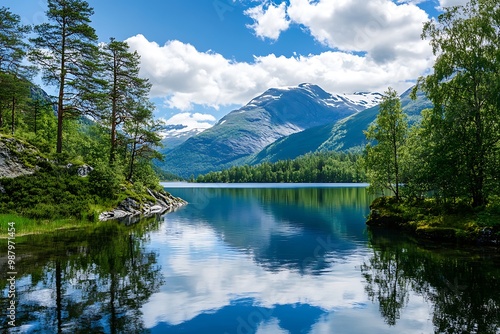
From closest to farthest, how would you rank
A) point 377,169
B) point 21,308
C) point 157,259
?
point 21,308 < point 157,259 < point 377,169

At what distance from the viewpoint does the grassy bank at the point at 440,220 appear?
33.5m

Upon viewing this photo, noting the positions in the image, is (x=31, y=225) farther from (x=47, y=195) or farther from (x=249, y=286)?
(x=249, y=286)

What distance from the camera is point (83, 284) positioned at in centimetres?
1992

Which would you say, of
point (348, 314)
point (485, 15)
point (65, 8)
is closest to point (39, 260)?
point (348, 314)

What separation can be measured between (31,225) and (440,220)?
42230 mm

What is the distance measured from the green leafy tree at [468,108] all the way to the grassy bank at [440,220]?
7.95ft

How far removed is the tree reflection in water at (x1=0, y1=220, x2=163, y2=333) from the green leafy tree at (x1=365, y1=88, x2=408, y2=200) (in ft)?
120

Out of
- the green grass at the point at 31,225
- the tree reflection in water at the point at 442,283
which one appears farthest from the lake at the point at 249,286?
the green grass at the point at 31,225

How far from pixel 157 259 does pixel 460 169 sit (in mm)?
31172

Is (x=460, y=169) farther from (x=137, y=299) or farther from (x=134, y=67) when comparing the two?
(x=134, y=67)

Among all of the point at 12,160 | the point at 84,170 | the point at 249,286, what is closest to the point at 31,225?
Result: the point at 12,160

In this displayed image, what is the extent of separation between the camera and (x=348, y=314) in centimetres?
1697

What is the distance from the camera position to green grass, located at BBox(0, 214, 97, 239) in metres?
33.6

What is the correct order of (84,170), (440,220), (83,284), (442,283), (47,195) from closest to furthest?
(83,284)
(442,283)
(440,220)
(47,195)
(84,170)
